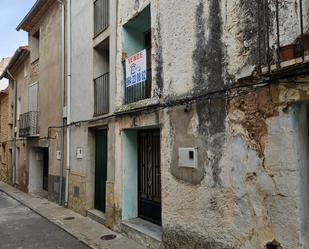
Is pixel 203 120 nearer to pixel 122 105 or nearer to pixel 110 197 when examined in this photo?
pixel 122 105

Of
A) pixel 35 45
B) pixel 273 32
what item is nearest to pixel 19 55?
pixel 35 45

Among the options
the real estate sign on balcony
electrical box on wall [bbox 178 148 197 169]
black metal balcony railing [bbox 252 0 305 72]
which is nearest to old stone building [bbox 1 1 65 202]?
the real estate sign on balcony

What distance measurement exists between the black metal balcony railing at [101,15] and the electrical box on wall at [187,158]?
15.4 ft

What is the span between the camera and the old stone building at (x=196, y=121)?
3969 millimetres

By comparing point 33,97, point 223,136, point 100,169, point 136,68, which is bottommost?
point 100,169

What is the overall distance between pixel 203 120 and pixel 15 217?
744 centimetres

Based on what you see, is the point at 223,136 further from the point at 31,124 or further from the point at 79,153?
the point at 31,124

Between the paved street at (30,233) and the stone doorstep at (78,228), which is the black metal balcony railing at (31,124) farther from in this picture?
the paved street at (30,233)

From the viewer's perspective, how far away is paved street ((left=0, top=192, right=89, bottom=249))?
7.03 metres

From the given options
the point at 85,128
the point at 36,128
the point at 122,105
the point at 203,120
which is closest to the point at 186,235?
the point at 203,120

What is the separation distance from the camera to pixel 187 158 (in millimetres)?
5547

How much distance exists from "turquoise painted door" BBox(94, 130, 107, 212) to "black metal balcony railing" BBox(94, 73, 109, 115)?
26.4 inches

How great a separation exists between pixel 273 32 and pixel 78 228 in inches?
252

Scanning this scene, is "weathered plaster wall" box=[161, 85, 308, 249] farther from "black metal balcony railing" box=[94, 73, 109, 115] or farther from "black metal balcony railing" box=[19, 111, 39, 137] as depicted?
"black metal balcony railing" box=[19, 111, 39, 137]
